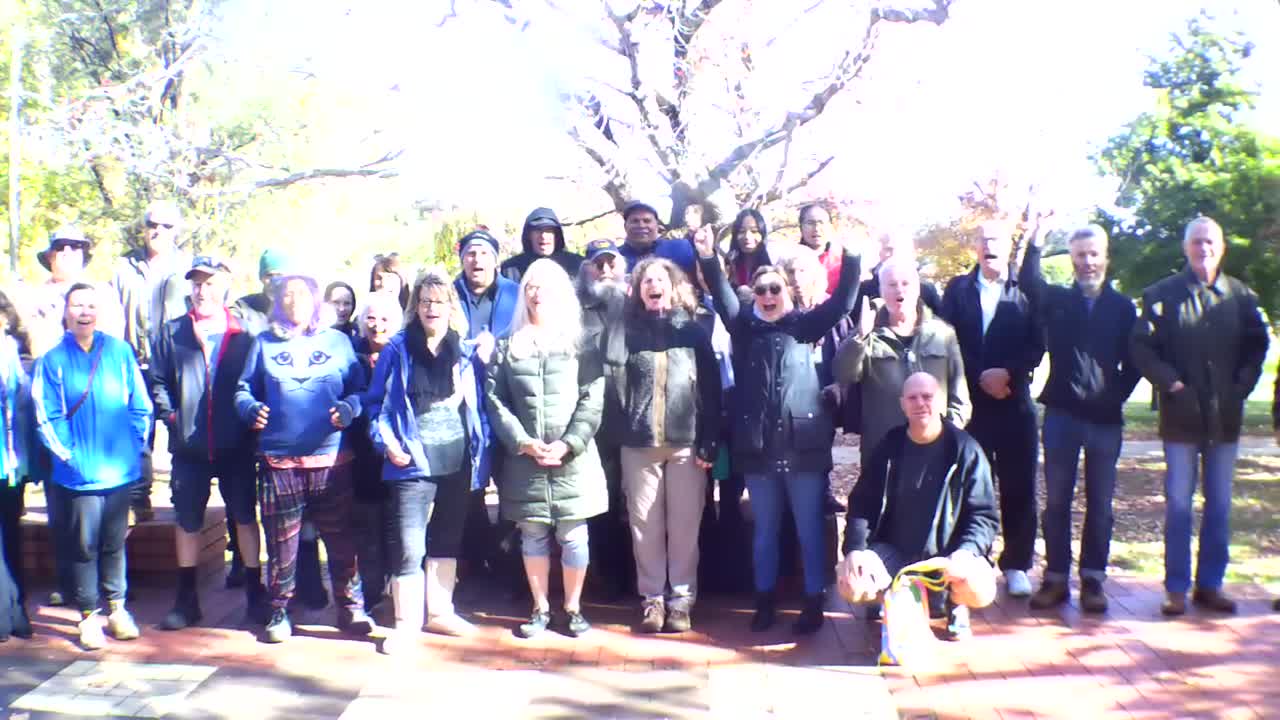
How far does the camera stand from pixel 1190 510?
561cm

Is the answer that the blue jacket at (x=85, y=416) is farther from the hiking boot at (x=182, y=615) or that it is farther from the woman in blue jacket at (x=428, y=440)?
the woman in blue jacket at (x=428, y=440)

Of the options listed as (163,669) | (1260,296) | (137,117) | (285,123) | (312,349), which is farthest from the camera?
(285,123)

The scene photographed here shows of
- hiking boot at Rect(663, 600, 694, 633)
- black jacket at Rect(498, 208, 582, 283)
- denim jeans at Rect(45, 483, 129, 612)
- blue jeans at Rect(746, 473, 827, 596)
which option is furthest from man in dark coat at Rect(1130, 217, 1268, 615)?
denim jeans at Rect(45, 483, 129, 612)

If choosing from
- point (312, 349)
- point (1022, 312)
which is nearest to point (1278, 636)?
point (1022, 312)

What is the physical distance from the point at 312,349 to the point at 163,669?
64.8 inches

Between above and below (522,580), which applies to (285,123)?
above

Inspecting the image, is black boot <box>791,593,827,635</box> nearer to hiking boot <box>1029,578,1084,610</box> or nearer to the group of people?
the group of people

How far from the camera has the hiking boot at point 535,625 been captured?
545 cm

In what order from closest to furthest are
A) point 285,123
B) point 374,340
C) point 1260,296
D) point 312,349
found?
1. point 312,349
2. point 374,340
3. point 1260,296
4. point 285,123

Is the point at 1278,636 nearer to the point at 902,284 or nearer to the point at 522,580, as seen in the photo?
the point at 902,284

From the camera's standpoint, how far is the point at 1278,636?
5.19 m

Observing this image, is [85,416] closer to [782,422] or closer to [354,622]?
[354,622]

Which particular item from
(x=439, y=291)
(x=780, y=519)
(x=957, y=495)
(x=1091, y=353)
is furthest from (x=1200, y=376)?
(x=439, y=291)

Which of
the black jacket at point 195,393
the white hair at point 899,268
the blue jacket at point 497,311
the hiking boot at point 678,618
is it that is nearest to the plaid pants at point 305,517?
the black jacket at point 195,393
